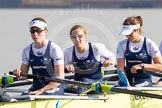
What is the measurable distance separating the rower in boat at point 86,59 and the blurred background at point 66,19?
3705 millimetres

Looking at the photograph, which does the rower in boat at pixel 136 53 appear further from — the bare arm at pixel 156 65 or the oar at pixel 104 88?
the oar at pixel 104 88

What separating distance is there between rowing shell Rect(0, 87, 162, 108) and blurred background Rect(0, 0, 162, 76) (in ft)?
13.3

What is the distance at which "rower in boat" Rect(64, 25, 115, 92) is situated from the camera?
6574 millimetres

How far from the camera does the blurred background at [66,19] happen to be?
10.6 m

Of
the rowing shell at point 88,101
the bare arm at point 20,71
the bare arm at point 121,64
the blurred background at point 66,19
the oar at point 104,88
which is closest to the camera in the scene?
the rowing shell at point 88,101

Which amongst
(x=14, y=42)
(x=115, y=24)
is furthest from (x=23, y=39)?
(x=115, y=24)

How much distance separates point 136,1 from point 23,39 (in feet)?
6.19

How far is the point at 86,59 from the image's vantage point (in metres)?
6.64

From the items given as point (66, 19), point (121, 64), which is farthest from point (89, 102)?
point (66, 19)

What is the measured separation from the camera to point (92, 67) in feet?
21.9

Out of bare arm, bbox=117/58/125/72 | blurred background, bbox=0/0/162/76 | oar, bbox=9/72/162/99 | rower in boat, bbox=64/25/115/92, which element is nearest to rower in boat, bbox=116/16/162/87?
bare arm, bbox=117/58/125/72

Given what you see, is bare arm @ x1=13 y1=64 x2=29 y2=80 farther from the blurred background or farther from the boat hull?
the blurred background

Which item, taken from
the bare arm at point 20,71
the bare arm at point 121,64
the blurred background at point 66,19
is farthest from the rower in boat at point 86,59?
the blurred background at point 66,19

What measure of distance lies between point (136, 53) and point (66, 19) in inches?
192
